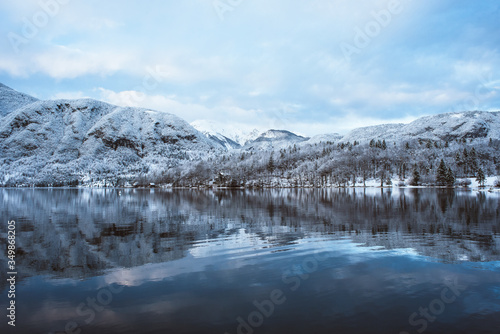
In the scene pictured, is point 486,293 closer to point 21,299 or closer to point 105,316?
point 105,316

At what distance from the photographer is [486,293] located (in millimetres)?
13727

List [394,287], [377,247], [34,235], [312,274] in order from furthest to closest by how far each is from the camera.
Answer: [34,235], [377,247], [312,274], [394,287]

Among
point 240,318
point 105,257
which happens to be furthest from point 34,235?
point 240,318

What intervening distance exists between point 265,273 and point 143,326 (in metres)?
7.92

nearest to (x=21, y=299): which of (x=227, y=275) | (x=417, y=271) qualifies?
(x=227, y=275)

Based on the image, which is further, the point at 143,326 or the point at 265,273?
the point at 265,273

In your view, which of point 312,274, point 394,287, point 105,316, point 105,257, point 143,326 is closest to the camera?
Result: point 143,326

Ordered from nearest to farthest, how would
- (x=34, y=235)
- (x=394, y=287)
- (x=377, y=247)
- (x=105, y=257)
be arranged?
1. (x=394, y=287)
2. (x=105, y=257)
3. (x=377, y=247)
4. (x=34, y=235)

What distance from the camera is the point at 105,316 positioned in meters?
12.1

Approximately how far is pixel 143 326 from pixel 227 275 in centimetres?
660

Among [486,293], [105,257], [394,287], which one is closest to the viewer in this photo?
[486,293]

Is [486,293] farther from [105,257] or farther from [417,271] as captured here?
[105,257]

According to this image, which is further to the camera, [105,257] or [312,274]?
[105,257]

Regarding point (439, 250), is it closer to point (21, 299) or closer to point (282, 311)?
point (282, 311)
